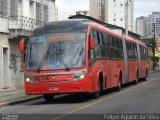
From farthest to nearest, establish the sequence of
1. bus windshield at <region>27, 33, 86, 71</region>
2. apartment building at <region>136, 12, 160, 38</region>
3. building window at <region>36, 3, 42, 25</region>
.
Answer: apartment building at <region>136, 12, 160, 38</region>
building window at <region>36, 3, 42, 25</region>
bus windshield at <region>27, 33, 86, 71</region>

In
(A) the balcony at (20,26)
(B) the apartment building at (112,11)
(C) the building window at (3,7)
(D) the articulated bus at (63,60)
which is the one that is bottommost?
(D) the articulated bus at (63,60)

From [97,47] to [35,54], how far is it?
3226mm

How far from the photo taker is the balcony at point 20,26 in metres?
31.9

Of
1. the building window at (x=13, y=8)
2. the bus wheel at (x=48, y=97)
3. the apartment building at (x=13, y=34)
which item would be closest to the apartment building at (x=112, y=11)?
the apartment building at (x=13, y=34)

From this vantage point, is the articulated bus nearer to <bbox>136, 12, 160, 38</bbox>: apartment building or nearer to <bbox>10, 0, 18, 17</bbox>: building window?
<bbox>10, 0, 18, 17</bbox>: building window

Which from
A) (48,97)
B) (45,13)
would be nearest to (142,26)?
(45,13)

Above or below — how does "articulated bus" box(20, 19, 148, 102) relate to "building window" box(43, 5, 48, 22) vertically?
below

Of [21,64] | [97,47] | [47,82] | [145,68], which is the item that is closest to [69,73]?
[47,82]

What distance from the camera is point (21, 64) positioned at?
114 feet

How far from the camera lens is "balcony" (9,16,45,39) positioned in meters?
31.9

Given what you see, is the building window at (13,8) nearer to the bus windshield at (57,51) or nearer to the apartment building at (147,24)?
the bus windshield at (57,51)

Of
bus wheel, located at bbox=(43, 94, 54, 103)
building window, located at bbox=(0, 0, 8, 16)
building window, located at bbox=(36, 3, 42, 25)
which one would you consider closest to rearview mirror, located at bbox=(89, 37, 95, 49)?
bus wheel, located at bbox=(43, 94, 54, 103)

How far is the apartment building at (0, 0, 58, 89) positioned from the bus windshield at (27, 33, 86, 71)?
36.7ft

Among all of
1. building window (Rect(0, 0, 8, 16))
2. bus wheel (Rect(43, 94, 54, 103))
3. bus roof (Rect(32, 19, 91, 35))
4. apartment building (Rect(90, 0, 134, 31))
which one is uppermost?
apartment building (Rect(90, 0, 134, 31))
